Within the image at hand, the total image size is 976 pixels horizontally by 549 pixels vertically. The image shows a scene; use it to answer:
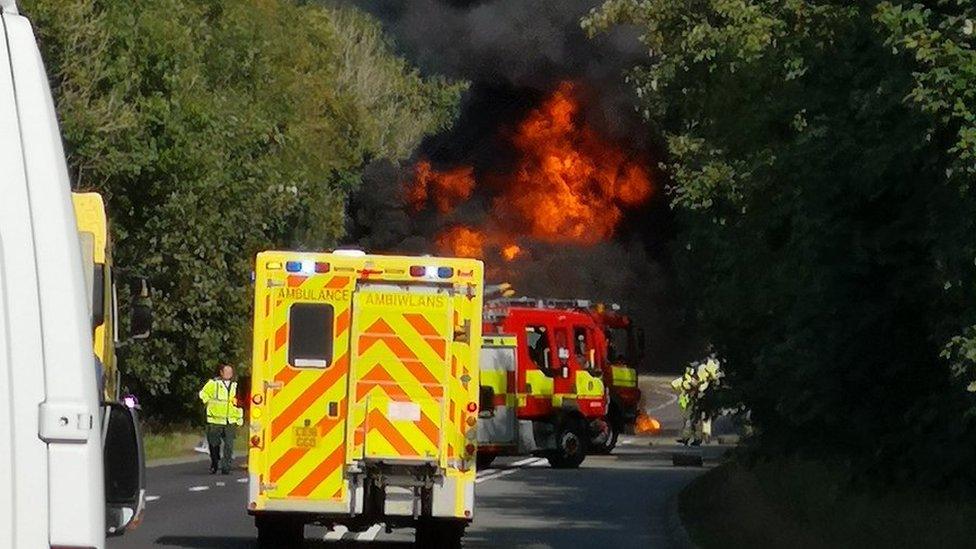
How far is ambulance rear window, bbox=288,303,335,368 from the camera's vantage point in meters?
19.2

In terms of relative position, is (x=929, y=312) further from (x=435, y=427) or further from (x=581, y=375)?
(x=581, y=375)

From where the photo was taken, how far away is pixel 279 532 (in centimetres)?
2016

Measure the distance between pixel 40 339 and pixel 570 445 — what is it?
121 ft

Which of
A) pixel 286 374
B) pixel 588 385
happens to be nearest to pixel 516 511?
pixel 286 374

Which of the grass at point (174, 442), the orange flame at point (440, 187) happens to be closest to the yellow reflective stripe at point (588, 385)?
the grass at point (174, 442)

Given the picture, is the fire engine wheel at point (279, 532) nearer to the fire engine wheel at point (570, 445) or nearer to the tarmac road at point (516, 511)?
the tarmac road at point (516, 511)

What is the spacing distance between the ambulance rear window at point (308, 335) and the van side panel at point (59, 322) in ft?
46.8

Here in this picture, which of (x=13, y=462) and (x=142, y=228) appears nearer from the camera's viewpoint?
(x=13, y=462)

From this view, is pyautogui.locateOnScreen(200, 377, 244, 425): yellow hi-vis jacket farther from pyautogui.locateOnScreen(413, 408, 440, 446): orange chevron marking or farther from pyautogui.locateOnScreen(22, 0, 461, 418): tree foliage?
pyautogui.locateOnScreen(413, 408, 440, 446): orange chevron marking

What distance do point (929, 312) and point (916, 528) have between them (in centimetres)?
145

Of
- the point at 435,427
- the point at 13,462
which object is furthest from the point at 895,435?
the point at 13,462

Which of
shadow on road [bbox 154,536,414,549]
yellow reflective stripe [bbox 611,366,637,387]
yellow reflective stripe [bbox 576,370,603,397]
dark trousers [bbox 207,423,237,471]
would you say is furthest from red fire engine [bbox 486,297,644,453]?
shadow on road [bbox 154,536,414,549]

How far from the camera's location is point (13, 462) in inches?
184

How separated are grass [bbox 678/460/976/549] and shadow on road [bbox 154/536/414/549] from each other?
2.91 m
